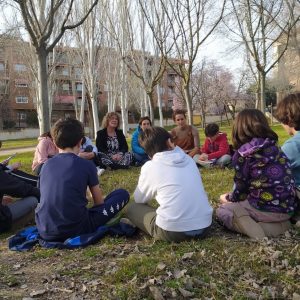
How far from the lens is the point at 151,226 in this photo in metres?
3.52

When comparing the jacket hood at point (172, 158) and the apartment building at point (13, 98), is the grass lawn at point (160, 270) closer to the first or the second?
the jacket hood at point (172, 158)

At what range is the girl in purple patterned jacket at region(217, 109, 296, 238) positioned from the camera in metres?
3.46

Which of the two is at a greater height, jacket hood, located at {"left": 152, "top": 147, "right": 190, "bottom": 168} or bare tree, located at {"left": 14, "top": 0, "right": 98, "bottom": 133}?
bare tree, located at {"left": 14, "top": 0, "right": 98, "bottom": 133}

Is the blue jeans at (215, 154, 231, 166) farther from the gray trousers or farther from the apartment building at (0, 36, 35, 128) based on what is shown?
the apartment building at (0, 36, 35, 128)

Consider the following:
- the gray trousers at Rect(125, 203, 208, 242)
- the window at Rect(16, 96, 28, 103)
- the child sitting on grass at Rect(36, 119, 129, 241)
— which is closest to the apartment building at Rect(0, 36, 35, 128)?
the window at Rect(16, 96, 28, 103)

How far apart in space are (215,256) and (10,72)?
4561 centimetres

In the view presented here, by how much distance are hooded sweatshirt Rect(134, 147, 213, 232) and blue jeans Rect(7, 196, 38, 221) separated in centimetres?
164

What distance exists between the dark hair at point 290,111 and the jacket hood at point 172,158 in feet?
3.65

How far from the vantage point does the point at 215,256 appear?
9.89ft

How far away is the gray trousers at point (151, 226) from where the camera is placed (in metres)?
3.38

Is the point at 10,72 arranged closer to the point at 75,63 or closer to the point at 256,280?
the point at 75,63

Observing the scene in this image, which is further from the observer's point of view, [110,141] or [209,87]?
[209,87]

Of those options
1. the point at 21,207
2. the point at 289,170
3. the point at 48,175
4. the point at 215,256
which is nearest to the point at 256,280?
the point at 215,256

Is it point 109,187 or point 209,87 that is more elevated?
point 209,87
